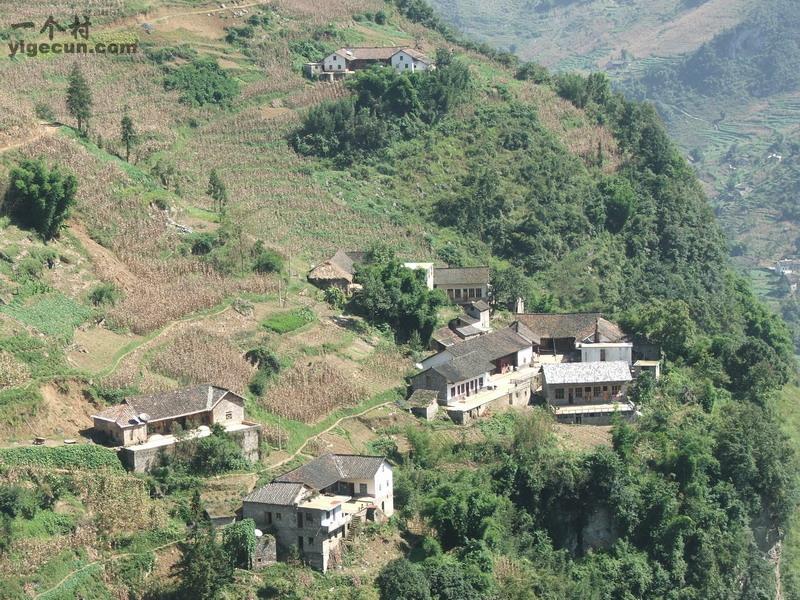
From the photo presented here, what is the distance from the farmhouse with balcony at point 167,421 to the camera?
37.7 metres

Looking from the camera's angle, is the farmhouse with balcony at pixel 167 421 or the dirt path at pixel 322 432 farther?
the dirt path at pixel 322 432

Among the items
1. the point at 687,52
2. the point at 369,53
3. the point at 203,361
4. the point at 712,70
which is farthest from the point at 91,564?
the point at 687,52

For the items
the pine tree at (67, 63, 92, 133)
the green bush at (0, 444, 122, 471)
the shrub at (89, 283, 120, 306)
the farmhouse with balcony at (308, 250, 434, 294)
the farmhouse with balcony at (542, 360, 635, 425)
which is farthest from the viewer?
the pine tree at (67, 63, 92, 133)

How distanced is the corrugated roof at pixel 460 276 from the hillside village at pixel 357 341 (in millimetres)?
127

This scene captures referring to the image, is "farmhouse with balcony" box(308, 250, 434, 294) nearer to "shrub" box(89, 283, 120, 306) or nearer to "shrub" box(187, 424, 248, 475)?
"shrub" box(89, 283, 120, 306)

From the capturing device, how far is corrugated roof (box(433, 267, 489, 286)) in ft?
183

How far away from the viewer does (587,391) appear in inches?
1955

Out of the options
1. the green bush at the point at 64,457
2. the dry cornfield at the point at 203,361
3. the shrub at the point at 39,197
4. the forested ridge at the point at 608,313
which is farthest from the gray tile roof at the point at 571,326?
the green bush at the point at 64,457

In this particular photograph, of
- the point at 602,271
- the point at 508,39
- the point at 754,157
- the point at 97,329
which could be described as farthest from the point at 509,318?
the point at 508,39

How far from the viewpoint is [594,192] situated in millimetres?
69375

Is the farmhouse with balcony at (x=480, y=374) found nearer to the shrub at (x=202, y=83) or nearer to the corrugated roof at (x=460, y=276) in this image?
the corrugated roof at (x=460, y=276)

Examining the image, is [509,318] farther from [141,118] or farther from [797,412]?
[141,118]

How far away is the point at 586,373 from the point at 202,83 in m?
29.4

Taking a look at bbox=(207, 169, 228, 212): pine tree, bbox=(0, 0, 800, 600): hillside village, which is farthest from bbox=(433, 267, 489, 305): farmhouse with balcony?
bbox=(207, 169, 228, 212): pine tree
